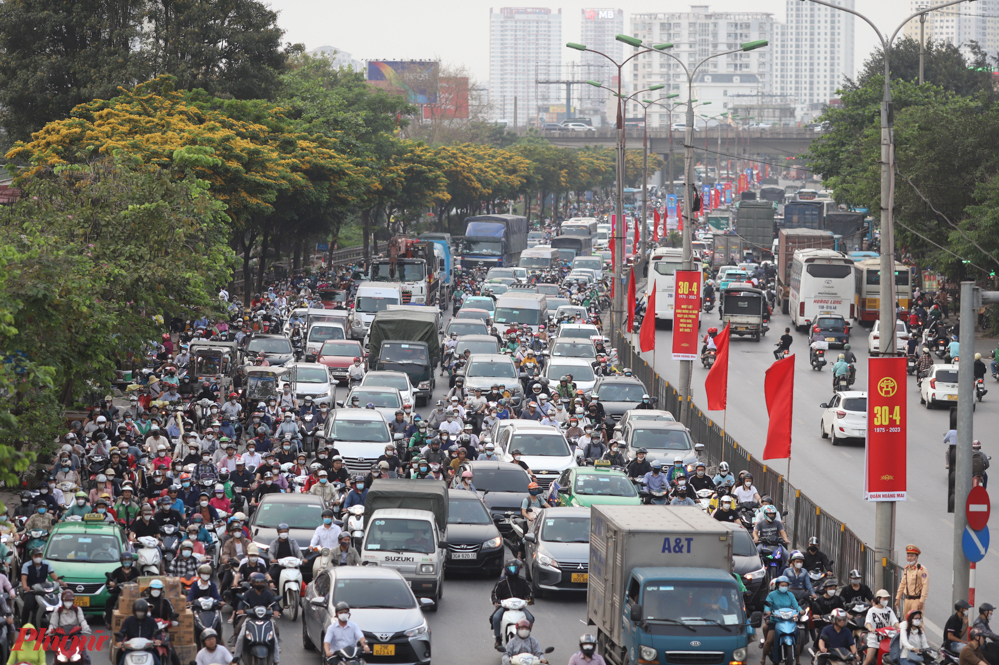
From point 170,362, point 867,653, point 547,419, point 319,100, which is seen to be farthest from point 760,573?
point 319,100

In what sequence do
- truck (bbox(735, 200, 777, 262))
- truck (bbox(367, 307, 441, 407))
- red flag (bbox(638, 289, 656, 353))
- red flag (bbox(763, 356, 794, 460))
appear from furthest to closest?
truck (bbox(735, 200, 777, 262)) < truck (bbox(367, 307, 441, 407)) < red flag (bbox(638, 289, 656, 353)) < red flag (bbox(763, 356, 794, 460))

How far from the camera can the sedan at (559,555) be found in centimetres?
1920

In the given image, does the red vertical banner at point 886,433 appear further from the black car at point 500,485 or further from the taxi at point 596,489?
the black car at point 500,485

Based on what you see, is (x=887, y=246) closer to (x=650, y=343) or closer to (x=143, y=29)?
(x=650, y=343)

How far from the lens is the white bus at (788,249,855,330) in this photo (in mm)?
51094

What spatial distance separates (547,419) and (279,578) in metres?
12.1

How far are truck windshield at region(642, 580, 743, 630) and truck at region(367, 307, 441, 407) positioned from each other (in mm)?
21791

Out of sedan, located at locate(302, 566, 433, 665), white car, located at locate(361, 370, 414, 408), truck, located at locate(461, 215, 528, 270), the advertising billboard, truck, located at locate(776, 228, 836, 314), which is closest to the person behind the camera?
sedan, located at locate(302, 566, 433, 665)

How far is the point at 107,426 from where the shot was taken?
25.5m

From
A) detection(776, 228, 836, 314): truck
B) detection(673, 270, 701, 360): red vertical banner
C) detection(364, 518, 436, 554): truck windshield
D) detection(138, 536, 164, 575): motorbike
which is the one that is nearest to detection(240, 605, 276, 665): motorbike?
detection(138, 536, 164, 575): motorbike

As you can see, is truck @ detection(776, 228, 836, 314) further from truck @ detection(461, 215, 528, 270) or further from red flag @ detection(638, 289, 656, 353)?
red flag @ detection(638, 289, 656, 353)

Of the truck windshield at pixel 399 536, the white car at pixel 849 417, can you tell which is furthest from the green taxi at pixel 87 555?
the white car at pixel 849 417

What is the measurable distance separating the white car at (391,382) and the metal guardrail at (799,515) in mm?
6481

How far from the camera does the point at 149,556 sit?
17391mm
